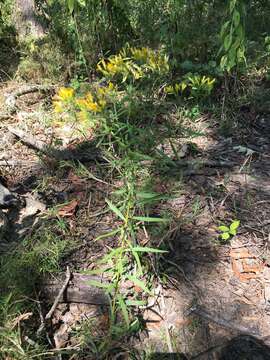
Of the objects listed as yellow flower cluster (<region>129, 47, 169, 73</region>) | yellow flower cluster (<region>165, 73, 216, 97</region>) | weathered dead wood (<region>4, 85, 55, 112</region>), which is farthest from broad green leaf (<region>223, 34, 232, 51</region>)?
weathered dead wood (<region>4, 85, 55, 112</region>)

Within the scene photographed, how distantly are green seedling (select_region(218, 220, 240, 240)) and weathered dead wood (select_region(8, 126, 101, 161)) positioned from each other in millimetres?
1166

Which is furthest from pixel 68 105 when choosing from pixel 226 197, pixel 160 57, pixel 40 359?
pixel 40 359

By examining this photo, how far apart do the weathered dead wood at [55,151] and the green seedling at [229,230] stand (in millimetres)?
1166

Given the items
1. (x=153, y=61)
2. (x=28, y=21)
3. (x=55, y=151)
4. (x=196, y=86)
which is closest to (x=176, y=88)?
(x=196, y=86)

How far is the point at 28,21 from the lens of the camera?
5.18m

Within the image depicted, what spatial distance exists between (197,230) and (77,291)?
778 mm

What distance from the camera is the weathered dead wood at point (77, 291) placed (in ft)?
6.39

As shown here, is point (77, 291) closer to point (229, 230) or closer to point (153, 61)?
point (229, 230)

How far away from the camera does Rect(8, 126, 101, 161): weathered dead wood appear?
2.93m

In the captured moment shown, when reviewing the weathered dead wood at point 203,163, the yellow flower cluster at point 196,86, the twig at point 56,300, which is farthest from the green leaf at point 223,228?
the yellow flower cluster at point 196,86

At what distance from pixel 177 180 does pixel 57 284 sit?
1064 millimetres

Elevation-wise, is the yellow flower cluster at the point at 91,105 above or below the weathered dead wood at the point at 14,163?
above

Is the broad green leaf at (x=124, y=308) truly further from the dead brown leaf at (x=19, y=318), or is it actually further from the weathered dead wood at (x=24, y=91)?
the weathered dead wood at (x=24, y=91)

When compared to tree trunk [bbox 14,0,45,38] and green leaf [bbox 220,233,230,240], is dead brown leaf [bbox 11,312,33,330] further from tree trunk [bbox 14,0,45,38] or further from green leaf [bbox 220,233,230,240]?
tree trunk [bbox 14,0,45,38]
